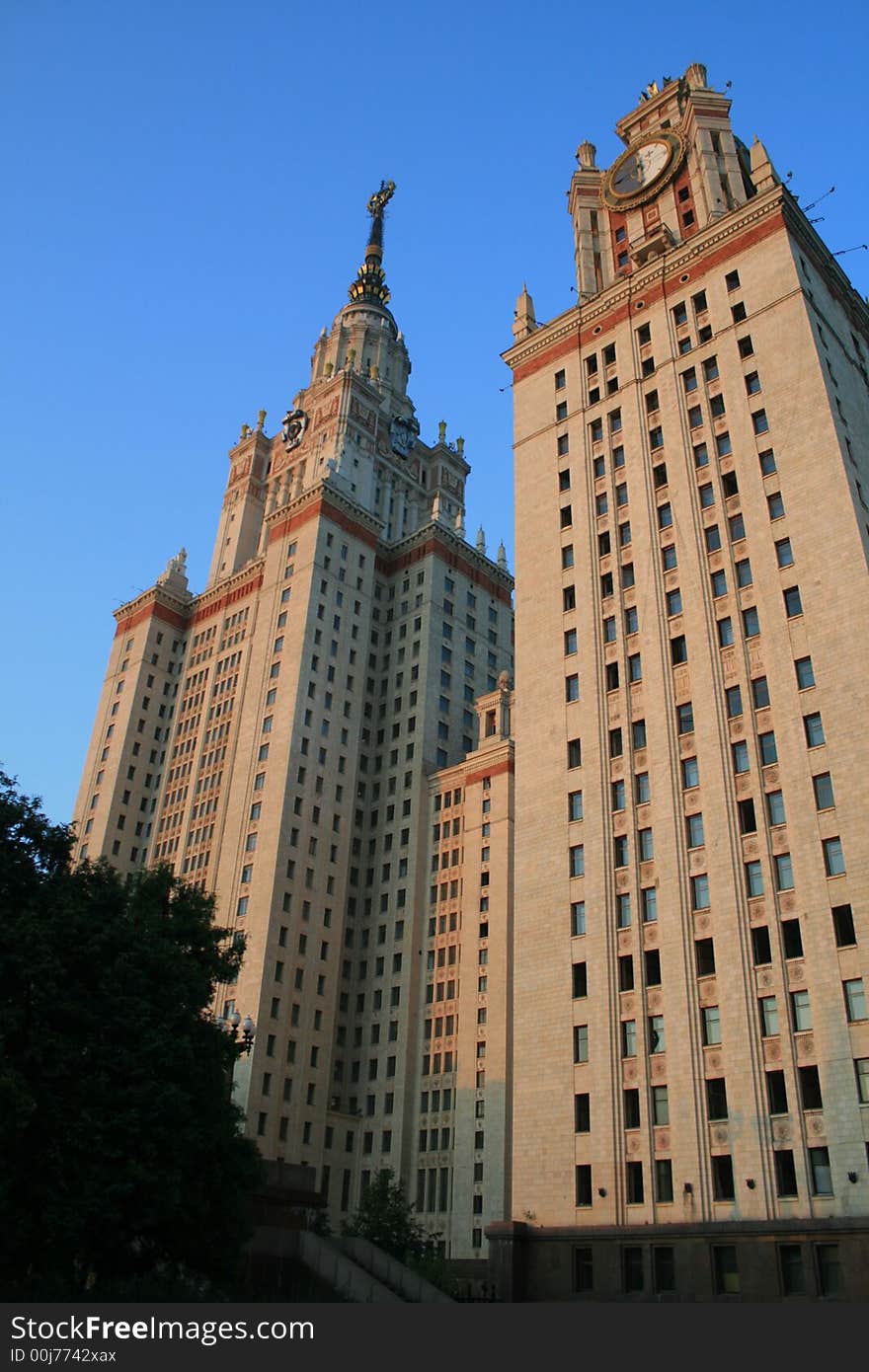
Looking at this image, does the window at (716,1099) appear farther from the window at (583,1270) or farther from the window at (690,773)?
the window at (690,773)

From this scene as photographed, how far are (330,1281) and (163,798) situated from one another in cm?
6432

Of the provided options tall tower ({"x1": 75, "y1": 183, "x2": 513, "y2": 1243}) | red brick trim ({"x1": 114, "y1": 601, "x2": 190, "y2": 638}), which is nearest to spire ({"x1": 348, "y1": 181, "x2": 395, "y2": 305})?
tall tower ({"x1": 75, "y1": 183, "x2": 513, "y2": 1243})

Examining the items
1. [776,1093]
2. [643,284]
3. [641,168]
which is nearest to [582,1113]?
[776,1093]

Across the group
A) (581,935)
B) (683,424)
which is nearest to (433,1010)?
(581,935)

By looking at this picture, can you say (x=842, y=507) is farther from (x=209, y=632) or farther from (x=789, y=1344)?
(x=209, y=632)

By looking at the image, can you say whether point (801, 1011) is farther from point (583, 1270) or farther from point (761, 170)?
point (761, 170)

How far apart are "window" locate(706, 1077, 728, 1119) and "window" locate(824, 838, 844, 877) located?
8.96 meters

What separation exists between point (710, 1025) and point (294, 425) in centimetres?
8423

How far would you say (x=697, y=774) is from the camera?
47.0m

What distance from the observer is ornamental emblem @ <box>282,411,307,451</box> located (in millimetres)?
111206

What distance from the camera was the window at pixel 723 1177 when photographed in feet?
129

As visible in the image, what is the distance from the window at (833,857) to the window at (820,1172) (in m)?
9.81

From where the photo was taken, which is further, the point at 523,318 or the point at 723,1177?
the point at 523,318

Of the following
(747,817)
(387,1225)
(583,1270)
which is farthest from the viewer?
(387,1225)
